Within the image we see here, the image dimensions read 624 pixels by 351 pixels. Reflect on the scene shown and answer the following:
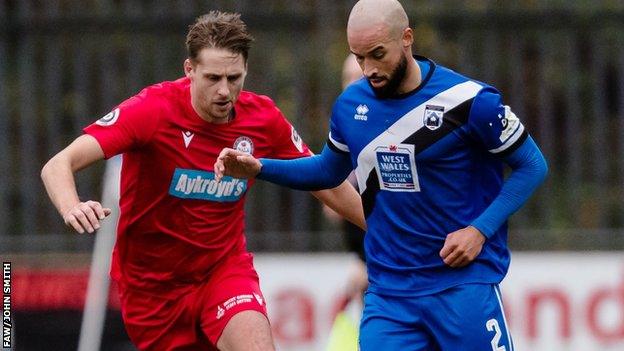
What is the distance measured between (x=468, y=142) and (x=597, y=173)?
17.1ft

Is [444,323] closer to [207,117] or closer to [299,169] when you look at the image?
[299,169]

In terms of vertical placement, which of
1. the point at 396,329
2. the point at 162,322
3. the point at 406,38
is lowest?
the point at 162,322

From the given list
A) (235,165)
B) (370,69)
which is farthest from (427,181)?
(235,165)

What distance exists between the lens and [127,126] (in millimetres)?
6855

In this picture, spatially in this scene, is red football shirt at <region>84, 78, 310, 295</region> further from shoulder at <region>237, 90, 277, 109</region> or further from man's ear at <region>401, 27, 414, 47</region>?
man's ear at <region>401, 27, 414, 47</region>

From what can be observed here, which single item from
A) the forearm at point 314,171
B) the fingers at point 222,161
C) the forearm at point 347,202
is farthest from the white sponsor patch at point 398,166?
the forearm at point 347,202

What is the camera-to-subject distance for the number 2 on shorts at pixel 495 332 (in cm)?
622

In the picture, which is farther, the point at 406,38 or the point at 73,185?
the point at 73,185

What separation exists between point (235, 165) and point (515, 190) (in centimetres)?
120

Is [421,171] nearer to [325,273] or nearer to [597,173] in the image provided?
[325,273]

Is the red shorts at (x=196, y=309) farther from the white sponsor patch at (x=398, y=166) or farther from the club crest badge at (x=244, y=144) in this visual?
the white sponsor patch at (x=398, y=166)

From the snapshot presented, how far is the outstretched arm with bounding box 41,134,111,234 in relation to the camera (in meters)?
5.97

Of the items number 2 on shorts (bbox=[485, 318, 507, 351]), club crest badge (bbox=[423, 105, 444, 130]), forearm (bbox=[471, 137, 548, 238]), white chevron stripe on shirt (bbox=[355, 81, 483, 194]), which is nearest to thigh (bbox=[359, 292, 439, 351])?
number 2 on shorts (bbox=[485, 318, 507, 351])

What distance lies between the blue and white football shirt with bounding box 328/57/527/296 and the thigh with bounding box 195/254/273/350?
763 millimetres
